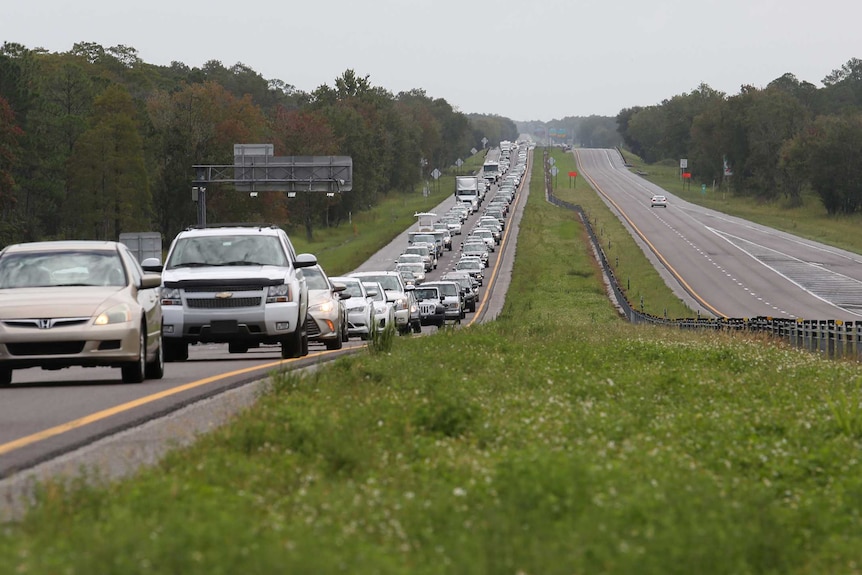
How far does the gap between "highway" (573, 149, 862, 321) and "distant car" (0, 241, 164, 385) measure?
4275cm

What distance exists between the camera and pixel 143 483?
25.8 feet

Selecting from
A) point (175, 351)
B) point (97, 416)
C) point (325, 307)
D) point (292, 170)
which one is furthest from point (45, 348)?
point (292, 170)

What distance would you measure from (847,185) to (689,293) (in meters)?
68.3

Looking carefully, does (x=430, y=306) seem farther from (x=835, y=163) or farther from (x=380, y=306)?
(x=835, y=163)

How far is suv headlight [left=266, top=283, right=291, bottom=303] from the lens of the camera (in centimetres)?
1983

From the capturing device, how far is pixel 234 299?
19.8m

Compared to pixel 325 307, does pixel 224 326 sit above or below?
above

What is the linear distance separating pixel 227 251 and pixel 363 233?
105 m

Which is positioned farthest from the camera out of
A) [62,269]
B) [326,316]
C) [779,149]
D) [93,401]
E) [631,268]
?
[779,149]

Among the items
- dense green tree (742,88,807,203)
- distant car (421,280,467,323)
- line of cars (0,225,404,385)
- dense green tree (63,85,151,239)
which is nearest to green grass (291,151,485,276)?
dense green tree (63,85,151,239)

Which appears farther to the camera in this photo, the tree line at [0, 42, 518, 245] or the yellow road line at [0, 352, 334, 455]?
the tree line at [0, 42, 518, 245]

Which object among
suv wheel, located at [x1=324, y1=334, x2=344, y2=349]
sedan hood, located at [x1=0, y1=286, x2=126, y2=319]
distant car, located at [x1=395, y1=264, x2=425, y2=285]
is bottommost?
distant car, located at [x1=395, y1=264, x2=425, y2=285]

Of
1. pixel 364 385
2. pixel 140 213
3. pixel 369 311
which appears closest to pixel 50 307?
pixel 364 385

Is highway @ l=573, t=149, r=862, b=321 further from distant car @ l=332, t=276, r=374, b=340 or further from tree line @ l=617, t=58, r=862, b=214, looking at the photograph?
distant car @ l=332, t=276, r=374, b=340
